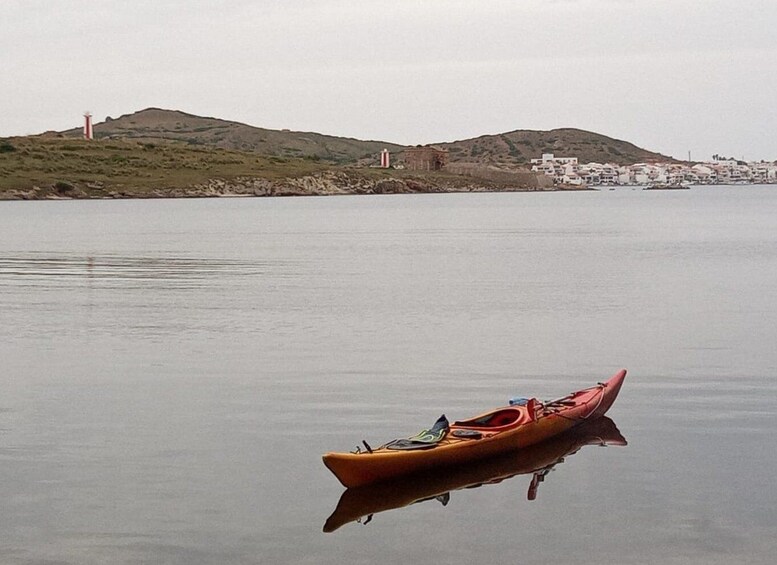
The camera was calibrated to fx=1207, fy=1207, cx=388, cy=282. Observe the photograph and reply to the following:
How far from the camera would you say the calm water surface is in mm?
15555

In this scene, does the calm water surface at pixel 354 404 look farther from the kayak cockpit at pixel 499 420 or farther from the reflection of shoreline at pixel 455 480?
the kayak cockpit at pixel 499 420

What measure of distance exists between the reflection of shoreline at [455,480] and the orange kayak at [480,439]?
0.13 m

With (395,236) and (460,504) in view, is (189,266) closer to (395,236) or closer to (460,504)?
(395,236)

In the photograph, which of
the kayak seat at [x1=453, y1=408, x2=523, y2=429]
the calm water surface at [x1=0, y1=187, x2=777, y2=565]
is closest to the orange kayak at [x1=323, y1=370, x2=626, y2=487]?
the kayak seat at [x1=453, y1=408, x2=523, y2=429]

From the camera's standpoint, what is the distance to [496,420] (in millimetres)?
19469

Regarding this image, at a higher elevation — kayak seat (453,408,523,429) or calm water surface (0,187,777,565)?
kayak seat (453,408,523,429)

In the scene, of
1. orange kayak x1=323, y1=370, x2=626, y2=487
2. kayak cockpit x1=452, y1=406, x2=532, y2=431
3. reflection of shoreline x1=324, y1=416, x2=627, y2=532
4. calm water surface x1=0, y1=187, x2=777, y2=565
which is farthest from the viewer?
kayak cockpit x1=452, y1=406, x2=532, y2=431

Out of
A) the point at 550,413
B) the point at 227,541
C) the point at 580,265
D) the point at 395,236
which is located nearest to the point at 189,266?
the point at 580,265

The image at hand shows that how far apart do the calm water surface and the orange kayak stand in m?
0.59

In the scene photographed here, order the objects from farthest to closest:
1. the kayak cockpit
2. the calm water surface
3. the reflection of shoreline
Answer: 1. the kayak cockpit
2. the reflection of shoreline
3. the calm water surface

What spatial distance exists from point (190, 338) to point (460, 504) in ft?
53.9

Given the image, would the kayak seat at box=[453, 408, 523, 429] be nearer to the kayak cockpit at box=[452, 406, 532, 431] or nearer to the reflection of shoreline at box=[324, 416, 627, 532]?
the kayak cockpit at box=[452, 406, 532, 431]

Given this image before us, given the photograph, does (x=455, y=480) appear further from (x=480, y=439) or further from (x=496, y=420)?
(x=496, y=420)

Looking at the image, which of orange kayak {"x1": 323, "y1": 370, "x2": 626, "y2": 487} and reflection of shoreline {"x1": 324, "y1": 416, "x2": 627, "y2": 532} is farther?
orange kayak {"x1": 323, "y1": 370, "x2": 626, "y2": 487}
